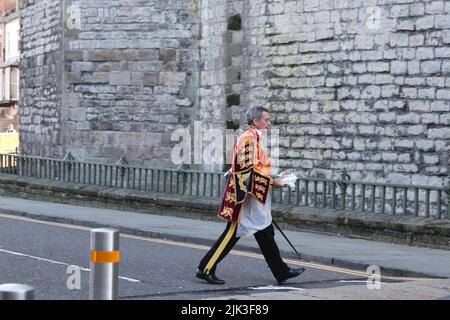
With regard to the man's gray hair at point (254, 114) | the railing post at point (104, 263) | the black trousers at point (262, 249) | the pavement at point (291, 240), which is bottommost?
the pavement at point (291, 240)

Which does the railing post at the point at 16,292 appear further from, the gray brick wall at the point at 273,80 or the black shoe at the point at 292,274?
the gray brick wall at the point at 273,80

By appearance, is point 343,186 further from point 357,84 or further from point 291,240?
point 357,84

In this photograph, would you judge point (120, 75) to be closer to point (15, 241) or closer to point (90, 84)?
point (90, 84)

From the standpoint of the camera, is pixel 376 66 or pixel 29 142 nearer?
pixel 376 66

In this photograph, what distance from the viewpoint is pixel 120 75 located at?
2628 cm

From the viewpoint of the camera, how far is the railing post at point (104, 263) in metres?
7.31

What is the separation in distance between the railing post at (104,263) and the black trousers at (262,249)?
169 inches

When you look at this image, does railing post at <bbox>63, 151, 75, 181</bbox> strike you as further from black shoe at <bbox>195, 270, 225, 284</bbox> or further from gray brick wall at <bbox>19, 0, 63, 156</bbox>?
black shoe at <bbox>195, 270, 225, 284</bbox>

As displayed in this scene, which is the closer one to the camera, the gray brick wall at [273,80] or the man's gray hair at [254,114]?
the man's gray hair at [254,114]

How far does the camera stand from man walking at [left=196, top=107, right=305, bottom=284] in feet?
38.5

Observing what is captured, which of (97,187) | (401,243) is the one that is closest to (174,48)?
(97,187)

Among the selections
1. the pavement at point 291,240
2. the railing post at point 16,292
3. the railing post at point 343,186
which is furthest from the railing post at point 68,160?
the railing post at point 16,292
